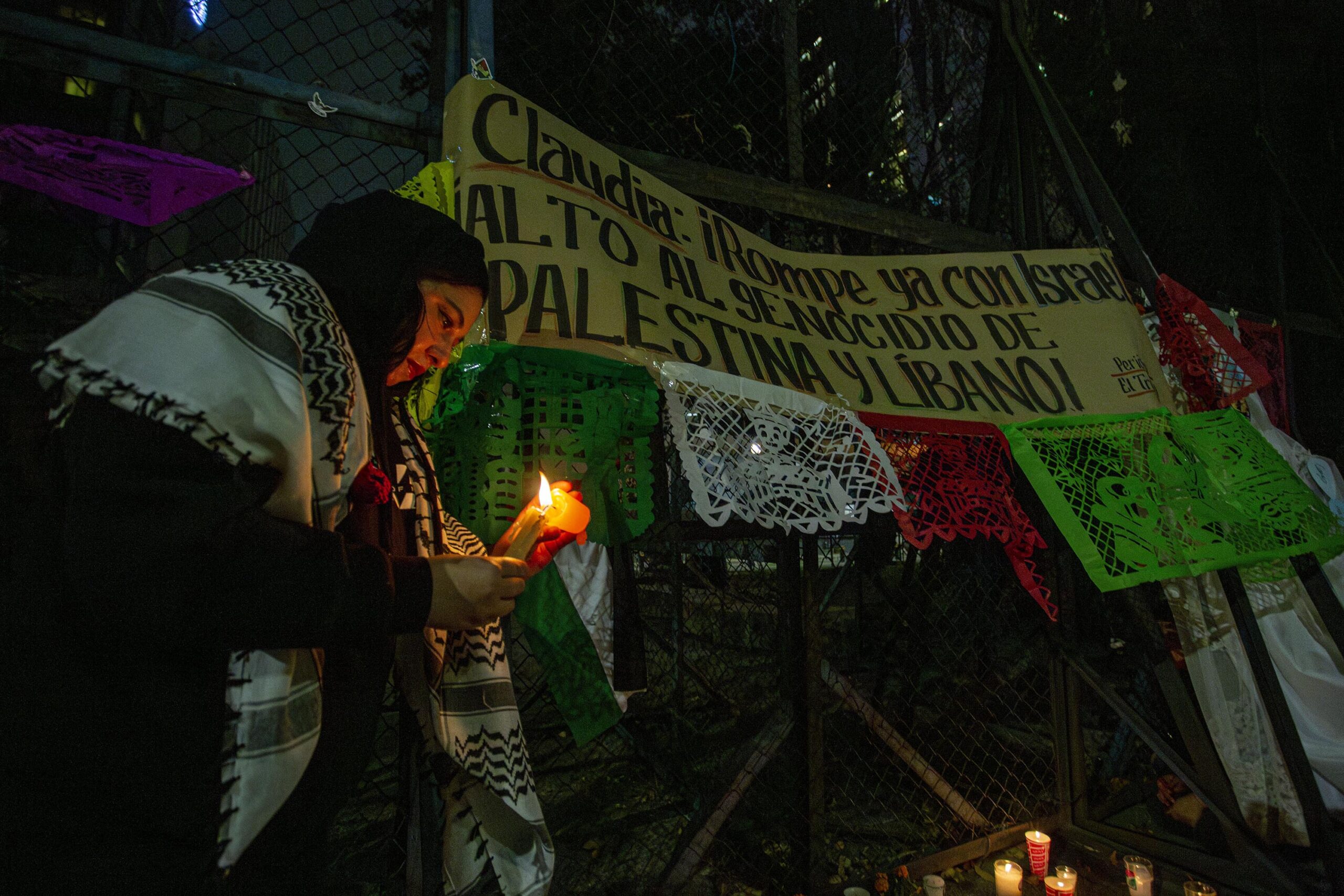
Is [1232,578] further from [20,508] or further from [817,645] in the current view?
[20,508]

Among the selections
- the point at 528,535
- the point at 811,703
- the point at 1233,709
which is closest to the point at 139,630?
the point at 528,535

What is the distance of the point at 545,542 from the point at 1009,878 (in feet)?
8.61

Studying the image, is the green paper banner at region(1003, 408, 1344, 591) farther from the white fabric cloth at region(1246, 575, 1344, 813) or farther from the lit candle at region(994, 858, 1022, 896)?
the lit candle at region(994, 858, 1022, 896)

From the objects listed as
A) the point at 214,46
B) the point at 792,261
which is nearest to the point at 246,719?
the point at 214,46

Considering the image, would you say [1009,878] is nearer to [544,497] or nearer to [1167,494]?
[1167,494]

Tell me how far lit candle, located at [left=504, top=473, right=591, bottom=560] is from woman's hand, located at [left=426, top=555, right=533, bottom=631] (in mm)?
110

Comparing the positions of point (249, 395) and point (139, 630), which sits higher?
point (249, 395)

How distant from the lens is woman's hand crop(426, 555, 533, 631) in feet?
3.44

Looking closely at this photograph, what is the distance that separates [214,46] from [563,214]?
1.16m

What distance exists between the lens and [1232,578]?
2457 millimetres

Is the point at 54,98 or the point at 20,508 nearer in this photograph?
the point at 20,508

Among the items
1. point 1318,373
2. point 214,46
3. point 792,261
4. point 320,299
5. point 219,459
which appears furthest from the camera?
point 1318,373

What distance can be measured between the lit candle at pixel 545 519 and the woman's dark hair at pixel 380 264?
393 millimetres

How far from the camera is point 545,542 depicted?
1.27 metres
